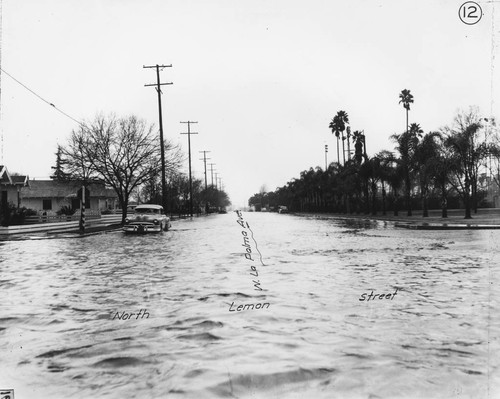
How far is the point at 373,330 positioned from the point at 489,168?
40194 millimetres

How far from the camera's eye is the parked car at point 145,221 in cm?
2955

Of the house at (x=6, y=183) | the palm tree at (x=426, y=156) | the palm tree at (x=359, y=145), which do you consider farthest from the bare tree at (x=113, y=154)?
the palm tree at (x=359, y=145)

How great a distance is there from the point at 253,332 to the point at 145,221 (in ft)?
80.1

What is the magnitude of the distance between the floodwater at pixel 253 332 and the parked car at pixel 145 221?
17108 millimetres

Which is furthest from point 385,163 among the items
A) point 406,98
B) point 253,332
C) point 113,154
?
point 253,332

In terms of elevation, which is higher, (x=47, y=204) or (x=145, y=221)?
(x=47, y=204)

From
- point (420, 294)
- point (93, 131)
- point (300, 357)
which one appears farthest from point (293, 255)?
point (93, 131)

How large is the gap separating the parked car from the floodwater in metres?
17.1

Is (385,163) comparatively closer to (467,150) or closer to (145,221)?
(467,150)

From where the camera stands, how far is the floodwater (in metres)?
4.28

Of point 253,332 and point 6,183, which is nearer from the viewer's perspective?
point 253,332

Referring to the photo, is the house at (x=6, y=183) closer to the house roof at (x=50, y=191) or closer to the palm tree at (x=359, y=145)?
the house roof at (x=50, y=191)

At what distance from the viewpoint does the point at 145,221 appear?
29.7 meters

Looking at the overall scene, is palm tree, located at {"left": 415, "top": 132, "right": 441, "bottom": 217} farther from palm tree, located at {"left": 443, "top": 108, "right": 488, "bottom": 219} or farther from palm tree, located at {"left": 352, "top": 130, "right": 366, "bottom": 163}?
palm tree, located at {"left": 352, "top": 130, "right": 366, "bottom": 163}
